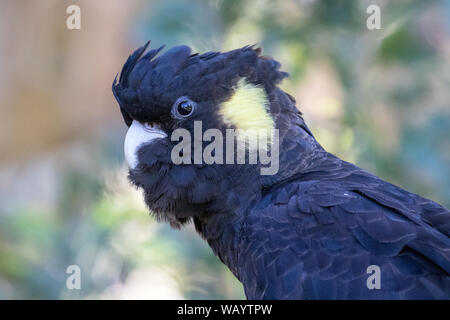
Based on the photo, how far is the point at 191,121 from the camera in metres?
2.39

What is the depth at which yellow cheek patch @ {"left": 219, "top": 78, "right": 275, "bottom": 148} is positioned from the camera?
7.94ft

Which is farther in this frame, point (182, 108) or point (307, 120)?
point (307, 120)

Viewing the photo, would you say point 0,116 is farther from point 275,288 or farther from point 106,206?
point 275,288

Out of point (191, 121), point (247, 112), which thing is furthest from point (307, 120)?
point (191, 121)

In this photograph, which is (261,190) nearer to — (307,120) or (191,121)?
(191,121)

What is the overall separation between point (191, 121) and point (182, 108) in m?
0.07

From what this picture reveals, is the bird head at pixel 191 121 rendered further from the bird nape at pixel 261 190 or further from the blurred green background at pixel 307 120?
the blurred green background at pixel 307 120

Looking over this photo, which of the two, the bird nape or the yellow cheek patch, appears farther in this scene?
the yellow cheek patch

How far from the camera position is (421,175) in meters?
3.38

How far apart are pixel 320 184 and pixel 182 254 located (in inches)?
58.8

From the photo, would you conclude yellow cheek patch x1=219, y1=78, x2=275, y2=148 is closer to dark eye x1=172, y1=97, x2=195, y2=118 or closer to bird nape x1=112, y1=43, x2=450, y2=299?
bird nape x1=112, y1=43, x2=450, y2=299

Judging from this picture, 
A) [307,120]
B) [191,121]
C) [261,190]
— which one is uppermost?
[307,120]

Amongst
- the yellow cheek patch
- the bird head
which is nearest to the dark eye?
the bird head
